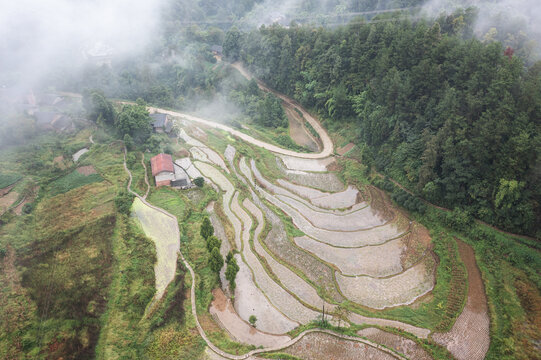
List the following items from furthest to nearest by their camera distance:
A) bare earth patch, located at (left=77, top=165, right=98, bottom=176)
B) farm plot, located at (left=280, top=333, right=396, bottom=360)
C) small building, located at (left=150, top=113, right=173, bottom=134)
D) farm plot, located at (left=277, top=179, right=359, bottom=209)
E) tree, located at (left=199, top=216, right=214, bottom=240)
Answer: small building, located at (left=150, top=113, right=173, bottom=134)
bare earth patch, located at (left=77, top=165, right=98, bottom=176)
farm plot, located at (left=277, top=179, right=359, bottom=209)
tree, located at (left=199, top=216, right=214, bottom=240)
farm plot, located at (left=280, top=333, right=396, bottom=360)

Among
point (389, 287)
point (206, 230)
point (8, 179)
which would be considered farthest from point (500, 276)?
point (8, 179)

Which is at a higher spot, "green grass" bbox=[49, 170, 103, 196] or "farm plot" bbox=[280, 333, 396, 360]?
"farm plot" bbox=[280, 333, 396, 360]

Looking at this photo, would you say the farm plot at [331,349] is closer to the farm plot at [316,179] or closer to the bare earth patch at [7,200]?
the farm plot at [316,179]

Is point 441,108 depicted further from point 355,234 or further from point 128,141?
point 128,141

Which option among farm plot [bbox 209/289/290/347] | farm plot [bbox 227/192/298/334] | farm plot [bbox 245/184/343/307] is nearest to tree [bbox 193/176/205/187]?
farm plot [bbox 245/184/343/307]

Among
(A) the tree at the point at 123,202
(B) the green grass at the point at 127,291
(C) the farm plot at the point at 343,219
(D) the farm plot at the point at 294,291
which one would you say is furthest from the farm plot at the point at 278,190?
(B) the green grass at the point at 127,291

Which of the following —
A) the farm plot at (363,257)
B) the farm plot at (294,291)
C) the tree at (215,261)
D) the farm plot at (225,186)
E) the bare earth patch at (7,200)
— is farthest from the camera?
the farm plot at (225,186)

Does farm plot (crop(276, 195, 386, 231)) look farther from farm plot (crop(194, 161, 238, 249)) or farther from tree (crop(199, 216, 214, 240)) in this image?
tree (crop(199, 216, 214, 240))
